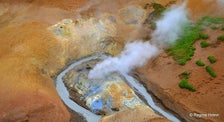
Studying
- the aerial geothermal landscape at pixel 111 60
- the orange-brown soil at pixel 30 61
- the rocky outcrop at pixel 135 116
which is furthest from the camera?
the aerial geothermal landscape at pixel 111 60

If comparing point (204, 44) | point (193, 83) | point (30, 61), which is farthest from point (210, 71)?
point (30, 61)

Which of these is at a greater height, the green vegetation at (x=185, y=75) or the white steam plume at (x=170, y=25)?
the white steam plume at (x=170, y=25)

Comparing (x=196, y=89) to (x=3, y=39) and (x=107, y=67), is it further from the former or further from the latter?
(x=3, y=39)

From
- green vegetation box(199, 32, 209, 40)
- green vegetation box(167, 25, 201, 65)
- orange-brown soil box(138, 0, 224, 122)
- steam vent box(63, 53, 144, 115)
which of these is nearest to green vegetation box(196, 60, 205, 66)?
orange-brown soil box(138, 0, 224, 122)

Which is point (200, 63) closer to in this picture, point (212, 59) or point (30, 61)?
point (212, 59)

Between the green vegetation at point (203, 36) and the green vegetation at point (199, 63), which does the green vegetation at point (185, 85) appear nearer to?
the green vegetation at point (199, 63)

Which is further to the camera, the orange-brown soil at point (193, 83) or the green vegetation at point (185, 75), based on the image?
the green vegetation at point (185, 75)

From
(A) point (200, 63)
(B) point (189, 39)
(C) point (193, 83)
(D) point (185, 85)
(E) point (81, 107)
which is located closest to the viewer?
(E) point (81, 107)

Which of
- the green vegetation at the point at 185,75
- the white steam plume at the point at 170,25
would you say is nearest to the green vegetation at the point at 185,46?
the white steam plume at the point at 170,25
